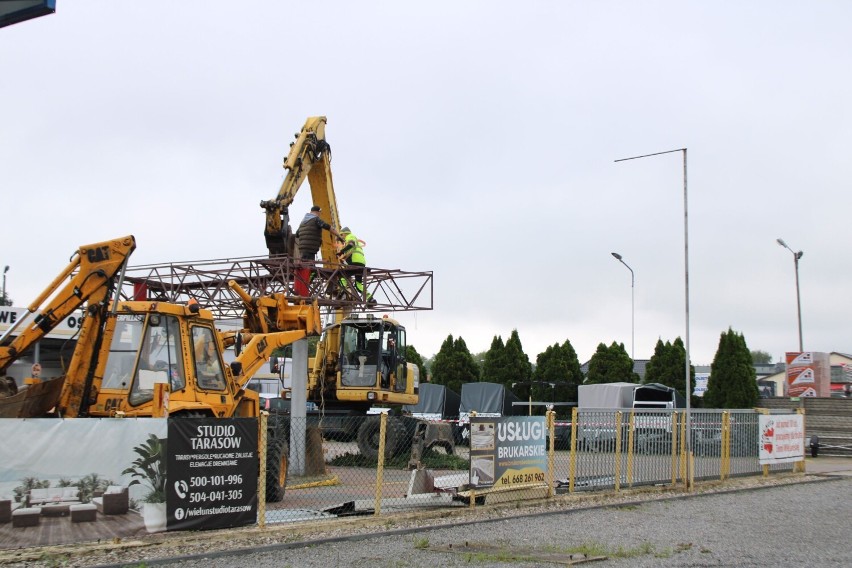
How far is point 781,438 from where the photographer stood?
20234 millimetres

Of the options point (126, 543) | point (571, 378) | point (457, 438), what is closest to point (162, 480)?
point (126, 543)

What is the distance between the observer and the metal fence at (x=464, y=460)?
1323cm

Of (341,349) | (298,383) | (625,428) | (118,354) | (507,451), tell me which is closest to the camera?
(118,354)

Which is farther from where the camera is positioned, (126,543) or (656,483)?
(656,483)

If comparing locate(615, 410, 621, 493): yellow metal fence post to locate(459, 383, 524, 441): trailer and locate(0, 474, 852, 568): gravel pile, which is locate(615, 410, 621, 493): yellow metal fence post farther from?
locate(459, 383, 524, 441): trailer

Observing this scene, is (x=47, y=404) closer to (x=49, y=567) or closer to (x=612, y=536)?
→ (x=49, y=567)

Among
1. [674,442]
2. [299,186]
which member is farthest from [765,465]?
[299,186]

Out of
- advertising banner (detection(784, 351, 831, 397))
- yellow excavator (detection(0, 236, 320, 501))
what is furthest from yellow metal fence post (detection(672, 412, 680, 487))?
advertising banner (detection(784, 351, 831, 397))

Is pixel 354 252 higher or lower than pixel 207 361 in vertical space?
higher

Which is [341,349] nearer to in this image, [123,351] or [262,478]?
[123,351]

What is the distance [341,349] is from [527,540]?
11736 millimetres

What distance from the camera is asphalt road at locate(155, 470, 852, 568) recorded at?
9.59m

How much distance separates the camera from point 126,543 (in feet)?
31.9

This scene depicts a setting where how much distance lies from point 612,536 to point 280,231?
37.3 ft
